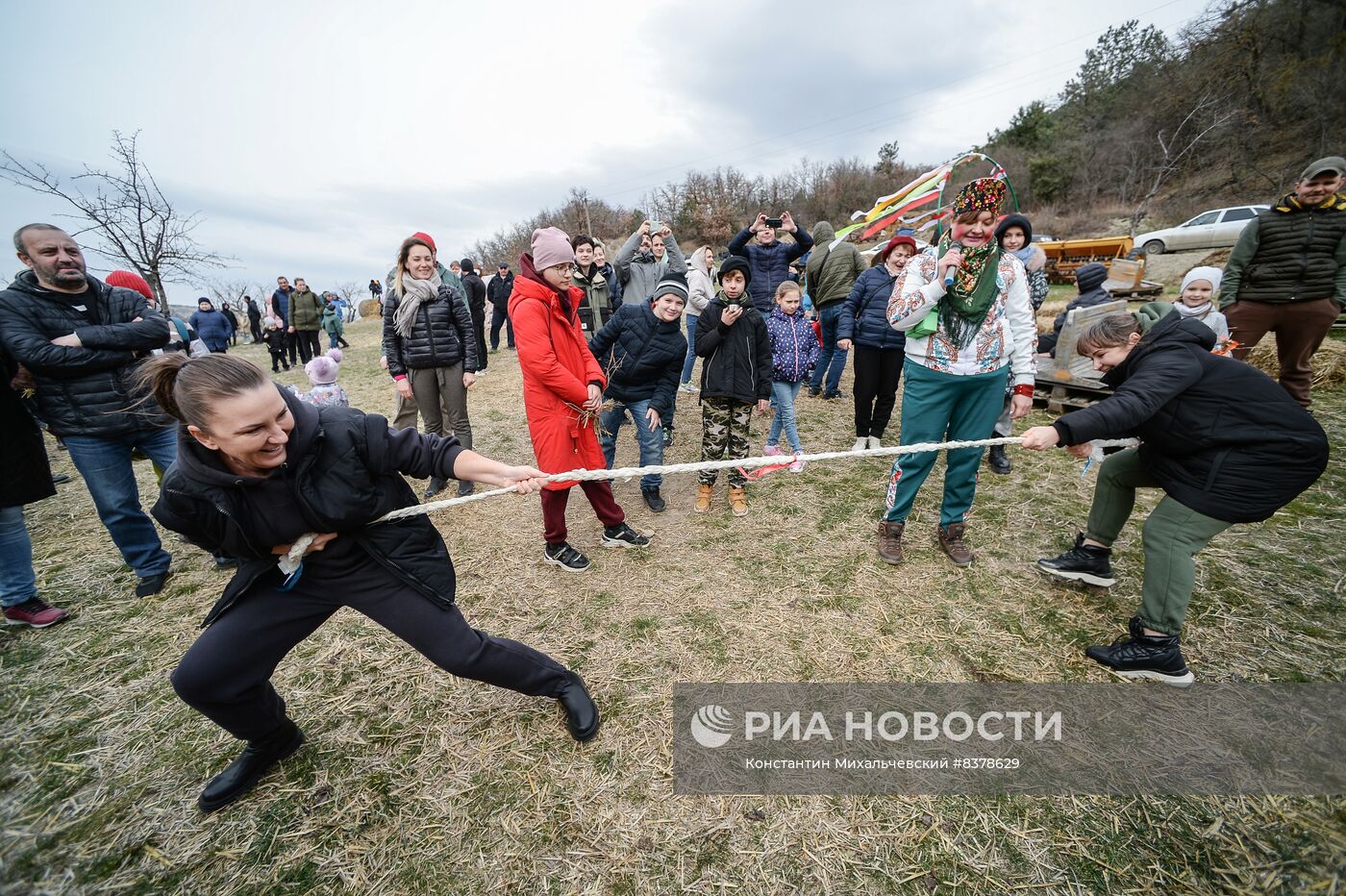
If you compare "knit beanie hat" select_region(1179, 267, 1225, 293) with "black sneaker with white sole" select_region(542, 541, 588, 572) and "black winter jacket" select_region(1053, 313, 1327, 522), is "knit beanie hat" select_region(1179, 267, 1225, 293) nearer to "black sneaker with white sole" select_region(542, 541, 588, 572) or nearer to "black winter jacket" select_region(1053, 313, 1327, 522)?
"black winter jacket" select_region(1053, 313, 1327, 522)

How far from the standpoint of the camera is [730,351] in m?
4.00

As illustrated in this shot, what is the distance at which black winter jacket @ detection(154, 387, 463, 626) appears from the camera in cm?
169

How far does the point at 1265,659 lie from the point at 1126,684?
0.78 m

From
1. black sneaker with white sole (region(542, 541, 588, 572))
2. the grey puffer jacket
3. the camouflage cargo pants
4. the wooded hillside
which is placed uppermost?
the wooded hillside

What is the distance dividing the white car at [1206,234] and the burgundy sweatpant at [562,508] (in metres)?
20.3

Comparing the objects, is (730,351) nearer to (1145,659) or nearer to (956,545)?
(956,545)

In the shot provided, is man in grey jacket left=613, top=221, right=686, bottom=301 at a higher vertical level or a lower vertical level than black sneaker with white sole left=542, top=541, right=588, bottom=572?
higher

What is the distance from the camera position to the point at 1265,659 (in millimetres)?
2529

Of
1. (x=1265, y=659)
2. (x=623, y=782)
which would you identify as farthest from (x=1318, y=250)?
(x=623, y=782)

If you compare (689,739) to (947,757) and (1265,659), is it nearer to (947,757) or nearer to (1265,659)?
(947,757)

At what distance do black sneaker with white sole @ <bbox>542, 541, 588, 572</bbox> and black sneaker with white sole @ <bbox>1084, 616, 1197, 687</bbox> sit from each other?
9.97 ft

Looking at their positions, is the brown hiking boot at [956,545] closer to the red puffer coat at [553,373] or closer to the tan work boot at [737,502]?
the tan work boot at [737,502]

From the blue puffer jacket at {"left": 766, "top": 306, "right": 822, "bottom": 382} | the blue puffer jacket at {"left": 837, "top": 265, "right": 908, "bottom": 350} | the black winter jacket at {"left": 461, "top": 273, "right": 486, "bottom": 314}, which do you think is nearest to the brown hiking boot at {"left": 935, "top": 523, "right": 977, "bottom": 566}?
the blue puffer jacket at {"left": 837, "top": 265, "right": 908, "bottom": 350}

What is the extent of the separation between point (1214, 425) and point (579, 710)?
10.4 feet
